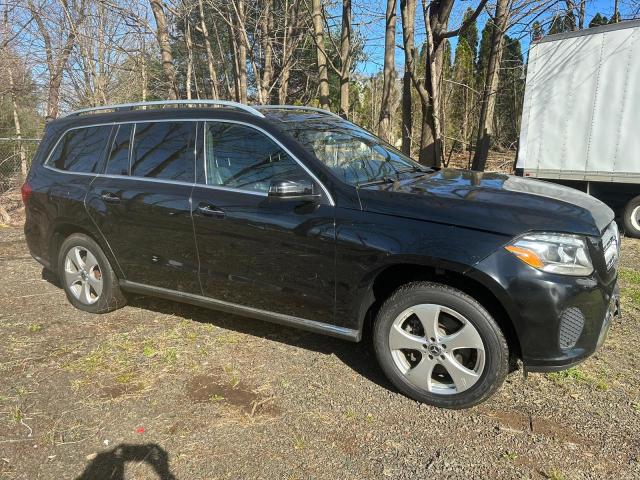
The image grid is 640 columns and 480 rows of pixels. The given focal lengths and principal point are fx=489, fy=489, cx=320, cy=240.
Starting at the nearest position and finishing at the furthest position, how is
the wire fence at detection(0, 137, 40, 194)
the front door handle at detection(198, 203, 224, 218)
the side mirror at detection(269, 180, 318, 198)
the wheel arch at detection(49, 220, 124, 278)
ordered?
the side mirror at detection(269, 180, 318, 198) → the front door handle at detection(198, 203, 224, 218) → the wheel arch at detection(49, 220, 124, 278) → the wire fence at detection(0, 137, 40, 194)

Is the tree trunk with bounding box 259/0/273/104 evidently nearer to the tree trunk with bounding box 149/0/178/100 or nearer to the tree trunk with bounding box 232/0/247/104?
the tree trunk with bounding box 232/0/247/104

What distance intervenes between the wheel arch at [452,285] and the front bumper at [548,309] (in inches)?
1.3

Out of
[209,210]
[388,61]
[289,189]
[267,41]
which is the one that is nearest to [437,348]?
[289,189]

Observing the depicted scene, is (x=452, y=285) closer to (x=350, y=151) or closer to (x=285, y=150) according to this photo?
(x=350, y=151)

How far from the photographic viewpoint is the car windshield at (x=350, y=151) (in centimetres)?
334

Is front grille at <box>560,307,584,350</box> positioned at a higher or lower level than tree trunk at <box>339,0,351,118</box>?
lower

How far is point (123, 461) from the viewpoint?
259 centimetres

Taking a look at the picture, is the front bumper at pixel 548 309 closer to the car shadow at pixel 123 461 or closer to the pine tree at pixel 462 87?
the car shadow at pixel 123 461

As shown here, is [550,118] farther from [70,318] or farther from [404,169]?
[70,318]

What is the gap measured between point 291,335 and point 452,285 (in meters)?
1.61

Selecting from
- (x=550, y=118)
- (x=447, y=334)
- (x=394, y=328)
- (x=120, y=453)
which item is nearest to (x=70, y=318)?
(x=120, y=453)

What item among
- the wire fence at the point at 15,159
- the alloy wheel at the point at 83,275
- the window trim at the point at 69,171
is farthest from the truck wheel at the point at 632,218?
the wire fence at the point at 15,159

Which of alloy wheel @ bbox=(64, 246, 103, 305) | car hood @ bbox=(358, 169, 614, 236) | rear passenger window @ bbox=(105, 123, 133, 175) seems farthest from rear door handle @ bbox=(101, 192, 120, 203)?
car hood @ bbox=(358, 169, 614, 236)

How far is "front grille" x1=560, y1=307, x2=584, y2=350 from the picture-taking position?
2.60m
